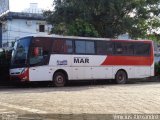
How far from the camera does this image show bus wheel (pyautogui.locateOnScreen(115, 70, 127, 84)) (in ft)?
96.1

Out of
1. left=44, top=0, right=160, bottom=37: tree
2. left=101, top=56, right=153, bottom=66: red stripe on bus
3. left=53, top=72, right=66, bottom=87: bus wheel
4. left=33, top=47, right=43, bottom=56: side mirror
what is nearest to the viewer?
left=33, top=47, right=43, bottom=56: side mirror

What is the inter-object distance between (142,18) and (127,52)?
6.23 m

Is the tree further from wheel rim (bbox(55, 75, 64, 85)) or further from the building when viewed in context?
the building

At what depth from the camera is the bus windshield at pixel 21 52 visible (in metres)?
24.7

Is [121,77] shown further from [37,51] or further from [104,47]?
[37,51]

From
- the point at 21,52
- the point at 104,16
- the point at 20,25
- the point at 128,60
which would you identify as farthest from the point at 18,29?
the point at 21,52

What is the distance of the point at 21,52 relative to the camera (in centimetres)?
2509

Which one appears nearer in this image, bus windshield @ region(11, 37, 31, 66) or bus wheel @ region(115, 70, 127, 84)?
bus windshield @ region(11, 37, 31, 66)

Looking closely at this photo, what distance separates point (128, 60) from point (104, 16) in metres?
5.41

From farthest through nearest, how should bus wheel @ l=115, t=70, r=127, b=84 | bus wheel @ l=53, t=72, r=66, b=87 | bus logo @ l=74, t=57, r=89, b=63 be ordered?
bus wheel @ l=115, t=70, r=127, b=84, bus logo @ l=74, t=57, r=89, b=63, bus wheel @ l=53, t=72, r=66, b=87

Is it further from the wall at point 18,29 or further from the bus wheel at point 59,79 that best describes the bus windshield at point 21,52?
the wall at point 18,29

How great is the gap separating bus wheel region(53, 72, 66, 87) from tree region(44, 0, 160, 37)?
7099mm

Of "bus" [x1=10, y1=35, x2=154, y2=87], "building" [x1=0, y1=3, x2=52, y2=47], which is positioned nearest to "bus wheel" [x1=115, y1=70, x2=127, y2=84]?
"bus" [x1=10, y1=35, x2=154, y2=87]

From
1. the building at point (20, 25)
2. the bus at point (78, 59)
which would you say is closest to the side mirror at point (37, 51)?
the bus at point (78, 59)
